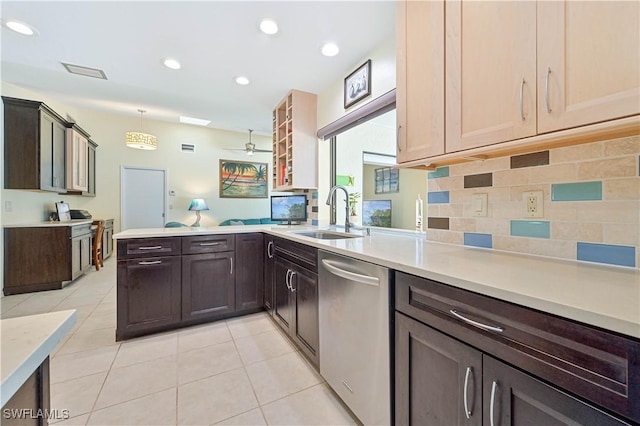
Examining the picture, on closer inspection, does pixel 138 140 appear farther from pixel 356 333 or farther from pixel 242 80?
pixel 356 333

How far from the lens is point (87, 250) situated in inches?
167

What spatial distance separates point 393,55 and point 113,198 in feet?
19.0

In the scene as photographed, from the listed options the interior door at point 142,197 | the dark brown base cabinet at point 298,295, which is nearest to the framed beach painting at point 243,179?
the interior door at point 142,197

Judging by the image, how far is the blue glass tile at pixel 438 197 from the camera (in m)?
1.63

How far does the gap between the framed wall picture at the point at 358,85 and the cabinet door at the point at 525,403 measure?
2.23 m

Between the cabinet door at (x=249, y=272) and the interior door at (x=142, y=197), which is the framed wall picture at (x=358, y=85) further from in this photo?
the interior door at (x=142, y=197)

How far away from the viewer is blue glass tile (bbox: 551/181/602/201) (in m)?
1.03

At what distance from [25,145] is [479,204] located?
5043 mm

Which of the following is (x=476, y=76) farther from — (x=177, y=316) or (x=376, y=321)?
(x=177, y=316)

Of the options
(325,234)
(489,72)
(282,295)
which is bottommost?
(282,295)

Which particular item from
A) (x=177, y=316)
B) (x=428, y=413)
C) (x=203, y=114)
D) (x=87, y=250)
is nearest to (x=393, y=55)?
(x=428, y=413)

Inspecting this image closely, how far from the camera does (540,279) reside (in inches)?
32.4

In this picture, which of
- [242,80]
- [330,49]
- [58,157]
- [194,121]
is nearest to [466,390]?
[330,49]

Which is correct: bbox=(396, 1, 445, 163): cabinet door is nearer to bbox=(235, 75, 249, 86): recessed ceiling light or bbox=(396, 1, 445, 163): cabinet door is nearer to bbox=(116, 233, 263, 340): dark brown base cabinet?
bbox=(116, 233, 263, 340): dark brown base cabinet
